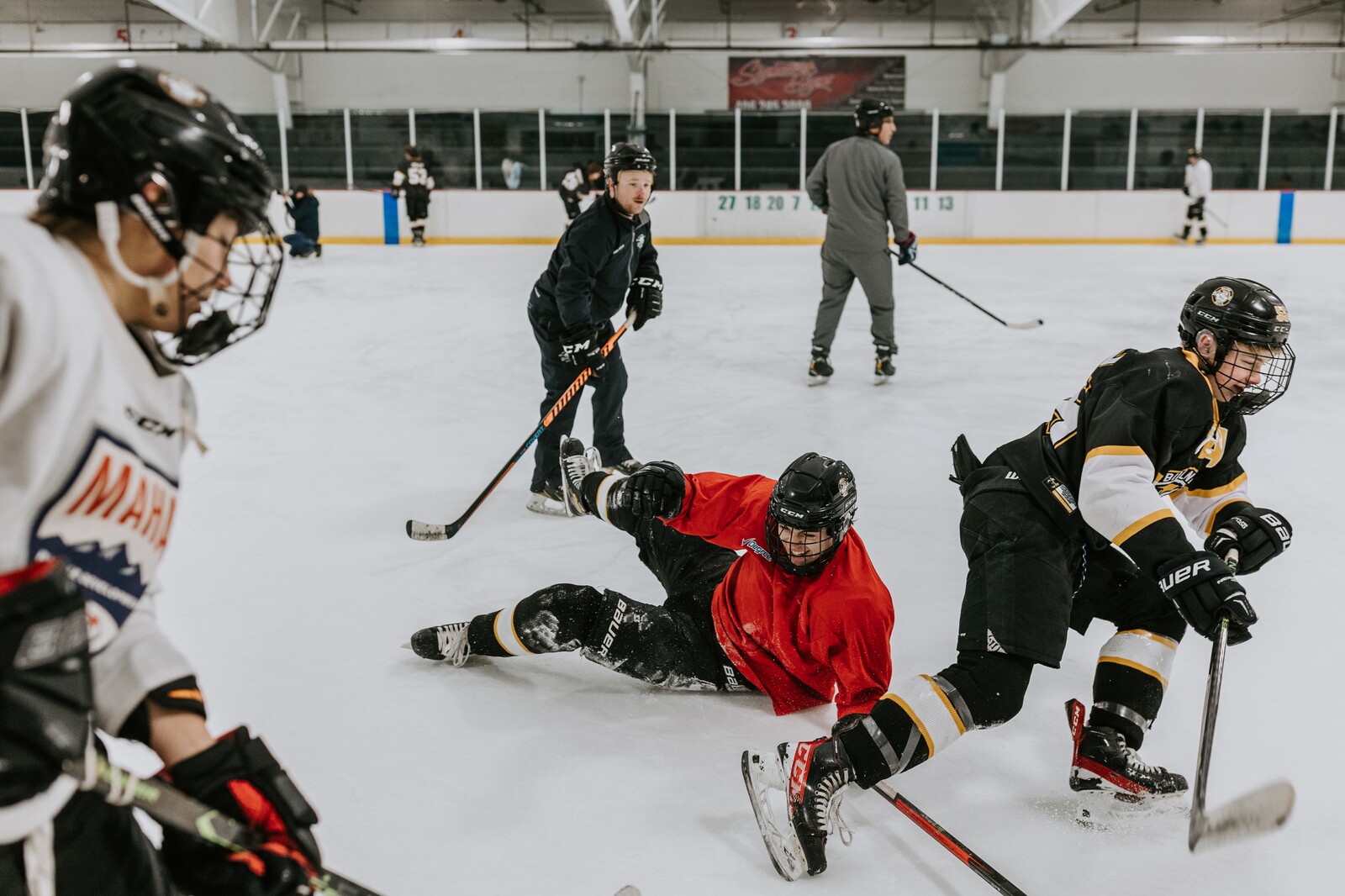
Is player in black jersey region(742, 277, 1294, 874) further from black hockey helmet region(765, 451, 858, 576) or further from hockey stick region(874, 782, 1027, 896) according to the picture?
black hockey helmet region(765, 451, 858, 576)

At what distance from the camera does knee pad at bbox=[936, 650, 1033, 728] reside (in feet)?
5.68

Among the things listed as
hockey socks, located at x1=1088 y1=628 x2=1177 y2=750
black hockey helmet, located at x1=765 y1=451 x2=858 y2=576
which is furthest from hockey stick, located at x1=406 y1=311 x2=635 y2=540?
hockey socks, located at x1=1088 y1=628 x2=1177 y2=750

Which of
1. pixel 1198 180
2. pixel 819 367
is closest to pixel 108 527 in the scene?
pixel 819 367

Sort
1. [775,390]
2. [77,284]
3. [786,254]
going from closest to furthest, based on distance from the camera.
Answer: [77,284]
[775,390]
[786,254]

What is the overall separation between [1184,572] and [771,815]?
2.39ft

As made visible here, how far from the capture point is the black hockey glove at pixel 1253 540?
6.35ft

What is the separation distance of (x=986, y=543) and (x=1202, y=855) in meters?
0.58

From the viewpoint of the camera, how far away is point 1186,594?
1.70 m

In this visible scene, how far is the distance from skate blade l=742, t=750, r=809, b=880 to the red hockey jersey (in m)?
0.21

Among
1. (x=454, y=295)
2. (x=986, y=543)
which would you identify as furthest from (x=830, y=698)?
(x=454, y=295)

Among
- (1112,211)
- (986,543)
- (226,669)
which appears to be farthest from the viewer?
(1112,211)

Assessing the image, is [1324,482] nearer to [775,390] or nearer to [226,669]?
[775,390]

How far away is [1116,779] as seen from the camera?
1785mm

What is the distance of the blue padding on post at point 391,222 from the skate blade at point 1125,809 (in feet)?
38.8
